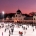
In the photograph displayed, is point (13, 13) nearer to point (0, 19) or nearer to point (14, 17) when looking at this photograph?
point (14, 17)

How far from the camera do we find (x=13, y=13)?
1.59 m

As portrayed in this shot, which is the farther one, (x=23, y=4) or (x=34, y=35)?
(x=23, y=4)

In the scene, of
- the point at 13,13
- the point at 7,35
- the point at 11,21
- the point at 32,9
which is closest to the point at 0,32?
the point at 7,35

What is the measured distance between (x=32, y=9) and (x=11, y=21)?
38 cm

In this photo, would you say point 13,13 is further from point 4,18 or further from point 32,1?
point 32,1

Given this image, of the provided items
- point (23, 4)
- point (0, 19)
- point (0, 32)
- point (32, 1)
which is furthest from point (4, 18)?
point (32, 1)

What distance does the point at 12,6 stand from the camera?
162 cm

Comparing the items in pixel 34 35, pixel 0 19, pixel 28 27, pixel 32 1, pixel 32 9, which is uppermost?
pixel 32 1

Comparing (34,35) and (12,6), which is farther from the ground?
(12,6)

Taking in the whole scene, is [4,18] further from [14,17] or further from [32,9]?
[32,9]

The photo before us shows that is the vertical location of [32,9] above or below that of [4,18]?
above

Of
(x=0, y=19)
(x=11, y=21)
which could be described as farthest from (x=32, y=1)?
(x=0, y=19)

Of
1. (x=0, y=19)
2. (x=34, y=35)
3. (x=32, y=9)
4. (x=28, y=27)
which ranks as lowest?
(x=34, y=35)

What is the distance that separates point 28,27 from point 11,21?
279mm
